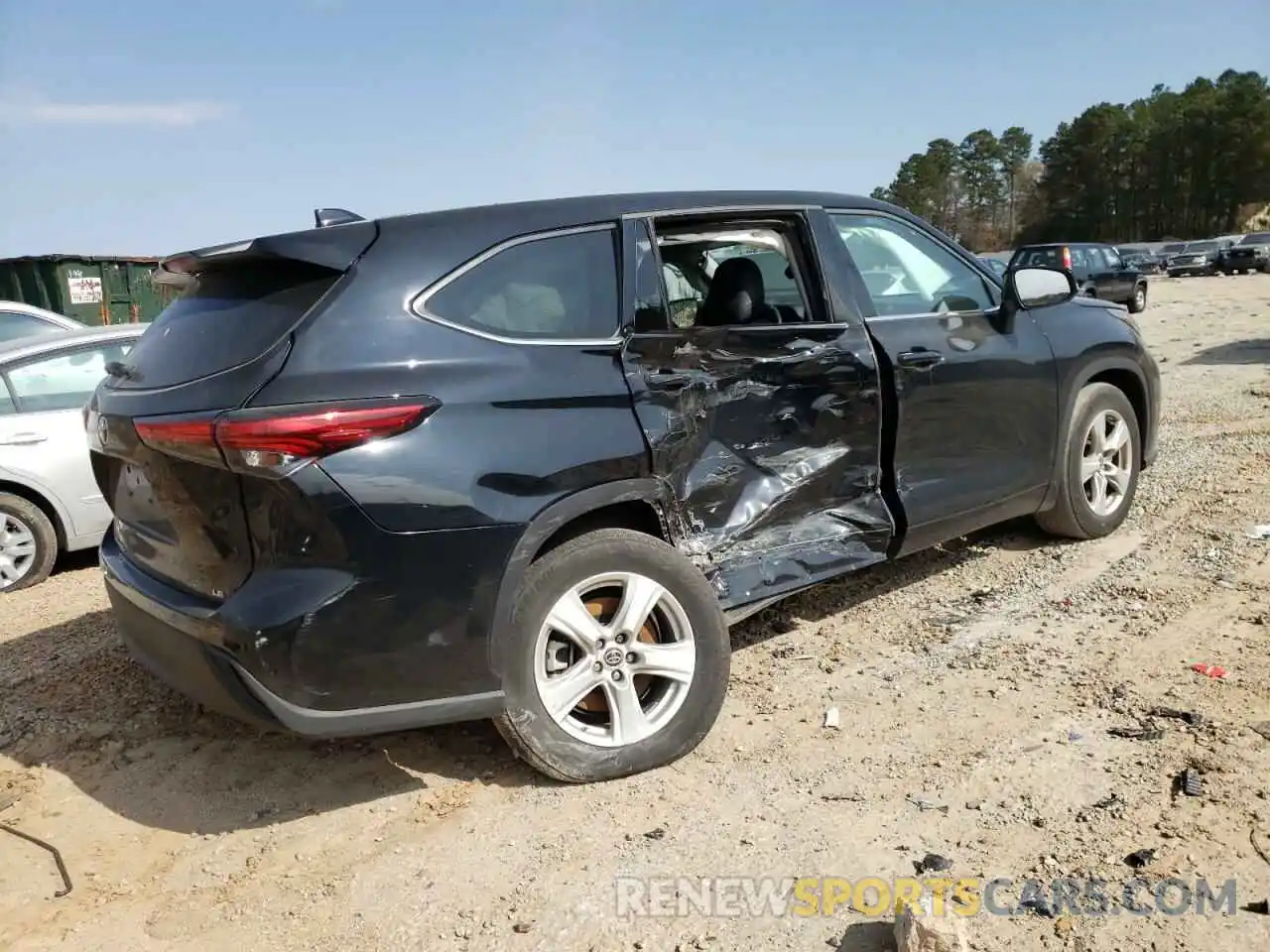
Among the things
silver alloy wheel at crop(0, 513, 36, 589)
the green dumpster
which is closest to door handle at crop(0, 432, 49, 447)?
silver alloy wheel at crop(0, 513, 36, 589)

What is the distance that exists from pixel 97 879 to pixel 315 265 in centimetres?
185

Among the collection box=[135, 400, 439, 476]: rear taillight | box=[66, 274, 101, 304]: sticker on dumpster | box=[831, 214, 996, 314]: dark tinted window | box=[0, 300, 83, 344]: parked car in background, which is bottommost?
box=[135, 400, 439, 476]: rear taillight

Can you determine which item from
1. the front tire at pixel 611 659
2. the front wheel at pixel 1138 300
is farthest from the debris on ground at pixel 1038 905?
the front wheel at pixel 1138 300

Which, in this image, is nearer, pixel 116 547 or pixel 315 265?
pixel 315 265

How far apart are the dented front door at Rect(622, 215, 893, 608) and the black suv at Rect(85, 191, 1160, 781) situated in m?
0.01

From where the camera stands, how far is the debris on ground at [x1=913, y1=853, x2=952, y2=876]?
266 cm

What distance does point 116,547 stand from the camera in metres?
3.56

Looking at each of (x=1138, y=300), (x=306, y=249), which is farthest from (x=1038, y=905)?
(x=1138, y=300)

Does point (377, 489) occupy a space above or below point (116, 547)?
above

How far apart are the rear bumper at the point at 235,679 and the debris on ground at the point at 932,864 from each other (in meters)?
1.23

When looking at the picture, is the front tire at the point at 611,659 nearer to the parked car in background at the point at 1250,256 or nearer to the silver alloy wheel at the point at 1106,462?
the silver alloy wheel at the point at 1106,462

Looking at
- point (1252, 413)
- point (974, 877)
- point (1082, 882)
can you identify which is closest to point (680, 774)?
point (974, 877)

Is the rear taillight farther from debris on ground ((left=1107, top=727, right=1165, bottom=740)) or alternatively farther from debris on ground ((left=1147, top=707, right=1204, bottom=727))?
debris on ground ((left=1147, top=707, right=1204, bottom=727))

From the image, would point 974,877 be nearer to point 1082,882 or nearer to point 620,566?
point 1082,882
